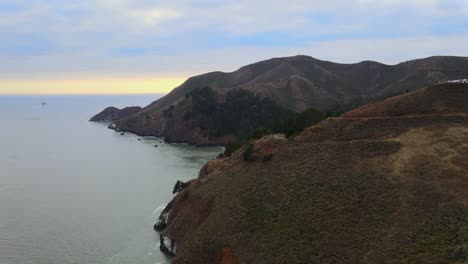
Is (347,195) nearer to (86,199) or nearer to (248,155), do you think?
(248,155)

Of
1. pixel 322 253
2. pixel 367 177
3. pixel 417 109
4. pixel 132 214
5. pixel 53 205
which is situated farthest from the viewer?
pixel 53 205

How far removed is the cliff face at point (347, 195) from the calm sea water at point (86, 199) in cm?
745

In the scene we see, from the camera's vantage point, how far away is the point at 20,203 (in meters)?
73.6

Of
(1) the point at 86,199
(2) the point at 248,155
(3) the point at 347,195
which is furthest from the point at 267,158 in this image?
(1) the point at 86,199

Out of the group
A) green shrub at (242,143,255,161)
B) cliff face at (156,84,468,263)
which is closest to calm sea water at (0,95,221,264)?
cliff face at (156,84,468,263)

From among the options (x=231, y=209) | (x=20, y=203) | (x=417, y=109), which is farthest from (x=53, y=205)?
(x=417, y=109)

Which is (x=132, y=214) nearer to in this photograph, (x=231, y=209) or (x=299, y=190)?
(x=231, y=209)

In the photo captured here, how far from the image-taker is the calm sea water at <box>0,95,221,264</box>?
5275 centimetres

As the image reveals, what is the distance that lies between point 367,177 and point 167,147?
10915 centimetres

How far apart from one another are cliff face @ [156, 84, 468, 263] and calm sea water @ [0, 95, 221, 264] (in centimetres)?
745

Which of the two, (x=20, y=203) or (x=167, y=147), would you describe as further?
(x=167, y=147)

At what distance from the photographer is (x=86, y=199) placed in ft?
252

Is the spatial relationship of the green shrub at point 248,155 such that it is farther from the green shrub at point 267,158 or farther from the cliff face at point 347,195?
the green shrub at point 267,158

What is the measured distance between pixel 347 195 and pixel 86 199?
47554 mm
